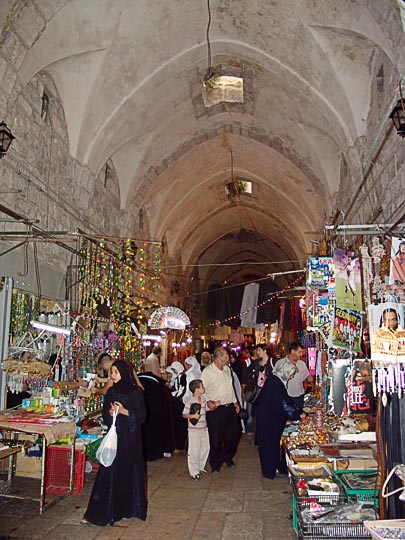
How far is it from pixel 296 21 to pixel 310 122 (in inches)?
108

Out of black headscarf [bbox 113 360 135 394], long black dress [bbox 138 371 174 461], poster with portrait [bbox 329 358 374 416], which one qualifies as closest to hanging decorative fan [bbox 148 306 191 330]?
long black dress [bbox 138 371 174 461]

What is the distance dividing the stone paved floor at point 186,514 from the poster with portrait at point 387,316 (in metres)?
2.00

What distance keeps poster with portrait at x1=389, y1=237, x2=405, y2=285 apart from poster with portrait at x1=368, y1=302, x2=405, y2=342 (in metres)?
0.97

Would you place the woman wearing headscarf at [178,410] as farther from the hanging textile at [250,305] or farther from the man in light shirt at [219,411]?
the hanging textile at [250,305]

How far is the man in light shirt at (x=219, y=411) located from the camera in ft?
21.7

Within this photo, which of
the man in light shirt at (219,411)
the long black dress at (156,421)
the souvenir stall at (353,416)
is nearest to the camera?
the souvenir stall at (353,416)

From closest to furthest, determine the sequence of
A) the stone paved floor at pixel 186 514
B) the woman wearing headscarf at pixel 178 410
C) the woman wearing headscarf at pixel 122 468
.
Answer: the stone paved floor at pixel 186 514
the woman wearing headscarf at pixel 122 468
the woman wearing headscarf at pixel 178 410

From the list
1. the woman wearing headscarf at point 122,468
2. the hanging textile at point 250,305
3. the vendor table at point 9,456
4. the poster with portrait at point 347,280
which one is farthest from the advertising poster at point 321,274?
the hanging textile at point 250,305

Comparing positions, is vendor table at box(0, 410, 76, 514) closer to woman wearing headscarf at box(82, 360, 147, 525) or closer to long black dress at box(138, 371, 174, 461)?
woman wearing headscarf at box(82, 360, 147, 525)

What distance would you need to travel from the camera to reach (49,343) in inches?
297

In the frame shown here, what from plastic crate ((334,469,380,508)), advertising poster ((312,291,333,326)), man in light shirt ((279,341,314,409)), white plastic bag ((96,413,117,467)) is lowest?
plastic crate ((334,469,380,508))

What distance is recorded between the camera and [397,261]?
472 centimetres

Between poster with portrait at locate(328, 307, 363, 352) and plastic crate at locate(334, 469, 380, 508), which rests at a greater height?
poster with portrait at locate(328, 307, 363, 352)

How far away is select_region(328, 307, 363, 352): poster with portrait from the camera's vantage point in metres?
5.75
